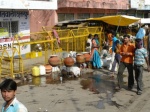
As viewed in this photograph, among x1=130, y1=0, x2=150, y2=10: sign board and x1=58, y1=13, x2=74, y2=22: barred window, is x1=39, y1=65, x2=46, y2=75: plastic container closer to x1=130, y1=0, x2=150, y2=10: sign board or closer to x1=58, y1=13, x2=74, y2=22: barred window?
x1=58, y1=13, x2=74, y2=22: barred window

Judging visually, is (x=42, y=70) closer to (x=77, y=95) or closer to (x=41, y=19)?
(x=77, y=95)

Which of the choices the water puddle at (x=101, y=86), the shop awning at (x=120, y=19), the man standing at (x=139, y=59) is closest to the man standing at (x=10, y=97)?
the water puddle at (x=101, y=86)

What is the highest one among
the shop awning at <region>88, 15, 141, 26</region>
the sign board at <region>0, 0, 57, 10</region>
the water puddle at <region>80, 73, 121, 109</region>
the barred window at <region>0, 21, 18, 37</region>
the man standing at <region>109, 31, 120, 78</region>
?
the sign board at <region>0, 0, 57, 10</region>

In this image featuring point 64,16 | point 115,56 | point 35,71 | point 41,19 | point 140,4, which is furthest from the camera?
point 140,4

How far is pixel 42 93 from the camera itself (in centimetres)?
898

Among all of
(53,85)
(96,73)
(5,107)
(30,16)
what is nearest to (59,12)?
(30,16)

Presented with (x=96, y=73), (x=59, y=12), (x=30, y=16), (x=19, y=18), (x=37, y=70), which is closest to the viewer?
(x=37, y=70)

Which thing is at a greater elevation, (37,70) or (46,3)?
(46,3)

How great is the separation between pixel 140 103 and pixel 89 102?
135cm

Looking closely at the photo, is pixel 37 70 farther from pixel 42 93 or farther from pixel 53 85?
pixel 42 93

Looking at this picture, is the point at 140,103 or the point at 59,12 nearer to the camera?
the point at 140,103

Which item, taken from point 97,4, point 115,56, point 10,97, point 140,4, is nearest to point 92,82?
point 115,56

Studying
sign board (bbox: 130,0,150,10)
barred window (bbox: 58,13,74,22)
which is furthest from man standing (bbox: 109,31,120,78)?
sign board (bbox: 130,0,150,10)

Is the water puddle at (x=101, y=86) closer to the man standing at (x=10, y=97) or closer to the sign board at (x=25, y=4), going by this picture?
the man standing at (x=10, y=97)
